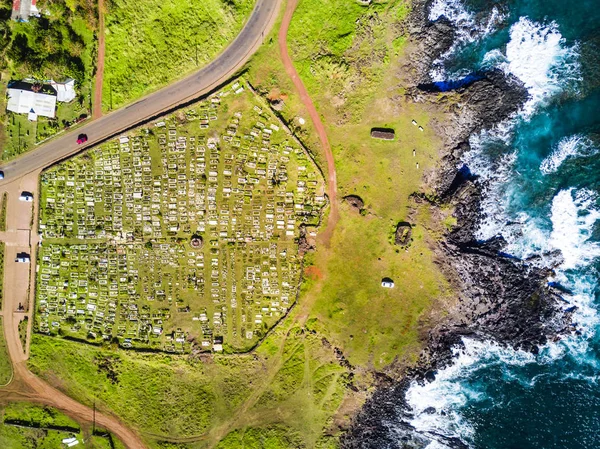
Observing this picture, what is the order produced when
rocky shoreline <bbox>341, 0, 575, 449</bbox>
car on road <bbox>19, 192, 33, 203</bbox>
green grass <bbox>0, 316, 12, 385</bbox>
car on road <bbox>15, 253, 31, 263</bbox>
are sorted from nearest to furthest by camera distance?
1. rocky shoreline <bbox>341, 0, 575, 449</bbox>
2. car on road <bbox>19, 192, 33, 203</bbox>
3. car on road <bbox>15, 253, 31, 263</bbox>
4. green grass <bbox>0, 316, 12, 385</bbox>

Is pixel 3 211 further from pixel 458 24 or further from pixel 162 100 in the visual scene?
pixel 458 24

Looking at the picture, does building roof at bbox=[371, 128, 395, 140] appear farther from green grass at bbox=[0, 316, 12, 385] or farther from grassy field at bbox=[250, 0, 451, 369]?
green grass at bbox=[0, 316, 12, 385]

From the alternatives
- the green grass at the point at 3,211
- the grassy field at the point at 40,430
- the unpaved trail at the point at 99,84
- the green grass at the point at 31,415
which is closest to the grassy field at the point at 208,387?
the grassy field at the point at 40,430

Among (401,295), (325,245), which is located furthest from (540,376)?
(325,245)

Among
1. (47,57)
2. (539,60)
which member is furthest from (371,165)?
(47,57)

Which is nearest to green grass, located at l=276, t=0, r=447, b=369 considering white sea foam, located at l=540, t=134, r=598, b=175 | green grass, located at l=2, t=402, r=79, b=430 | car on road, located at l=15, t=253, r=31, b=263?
white sea foam, located at l=540, t=134, r=598, b=175
